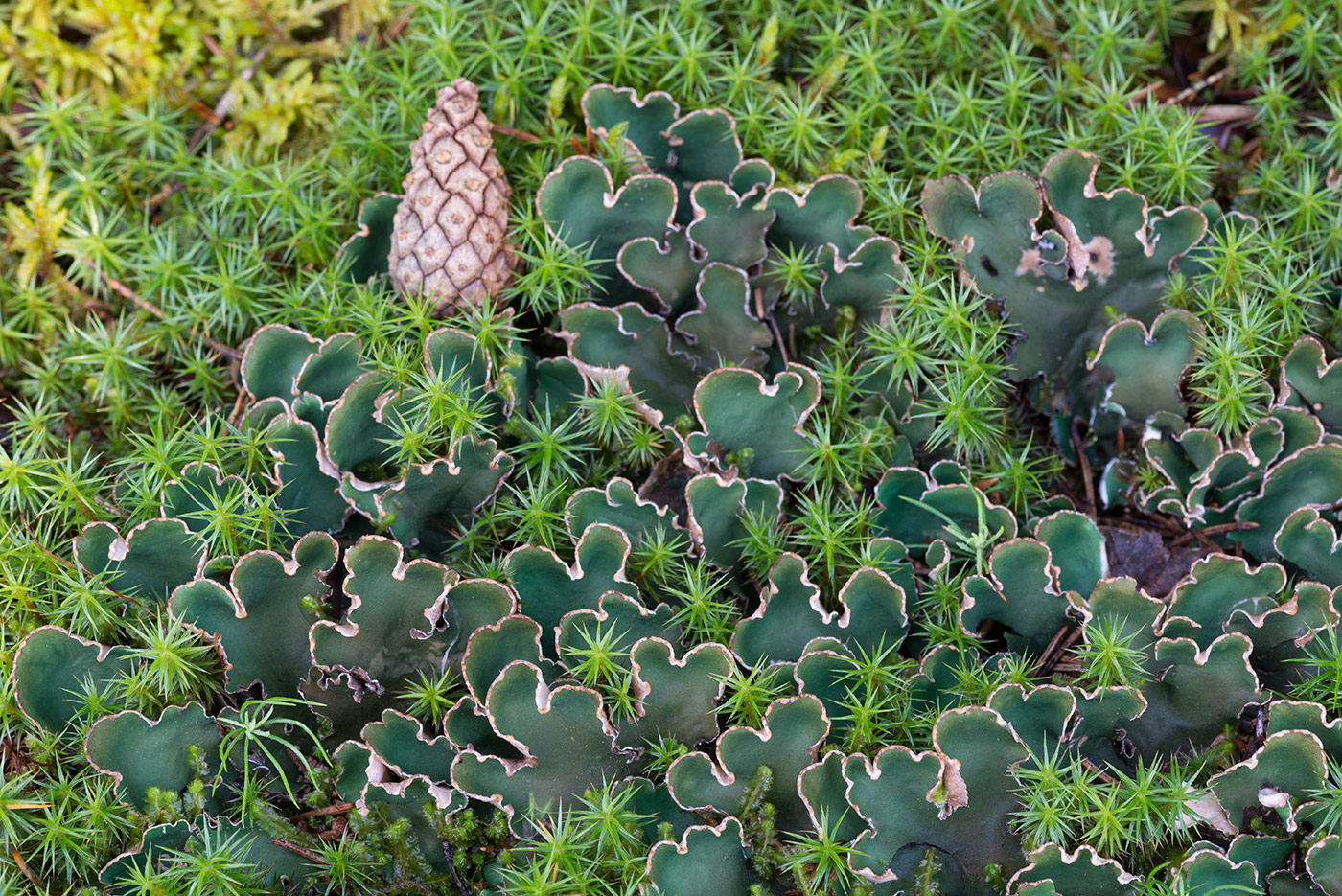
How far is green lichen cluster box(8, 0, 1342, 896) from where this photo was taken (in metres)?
2.26

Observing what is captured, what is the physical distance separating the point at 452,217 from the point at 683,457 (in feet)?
3.02

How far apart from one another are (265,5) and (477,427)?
6.08ft

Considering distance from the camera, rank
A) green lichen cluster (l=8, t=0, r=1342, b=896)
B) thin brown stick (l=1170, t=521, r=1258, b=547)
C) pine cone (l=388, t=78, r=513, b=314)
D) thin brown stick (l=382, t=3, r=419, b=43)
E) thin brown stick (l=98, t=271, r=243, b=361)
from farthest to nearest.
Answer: thin brown stick (l=382, t=3, r=419, b=43) < thin brown stick (l=98, t=271, r=243, b=361) < pine cone (l=388, t=78, r=513, b=314) < thin brown stick (l=1170, t=521, r=1258, b=547) < green lichen cluster (l=8, t=0, r=1342, b=896)

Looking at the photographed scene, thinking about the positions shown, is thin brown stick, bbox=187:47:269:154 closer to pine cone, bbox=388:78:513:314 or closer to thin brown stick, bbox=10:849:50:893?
pine cone, bbox=388:78:513:314

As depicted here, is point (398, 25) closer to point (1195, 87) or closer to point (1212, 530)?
point (1195, 87)

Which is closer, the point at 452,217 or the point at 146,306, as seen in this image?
the point at 452,217

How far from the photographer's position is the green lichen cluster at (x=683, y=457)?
2.26m

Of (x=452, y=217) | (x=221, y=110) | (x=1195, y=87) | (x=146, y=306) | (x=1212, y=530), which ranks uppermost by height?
(x=1195, y=87)

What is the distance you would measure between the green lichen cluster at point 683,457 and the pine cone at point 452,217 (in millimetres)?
109

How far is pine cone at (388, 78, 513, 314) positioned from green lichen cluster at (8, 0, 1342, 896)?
4.3 inches

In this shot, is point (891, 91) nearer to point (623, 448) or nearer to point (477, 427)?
point (623, 448)

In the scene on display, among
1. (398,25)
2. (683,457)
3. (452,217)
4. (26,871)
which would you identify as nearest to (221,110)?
(398,25)

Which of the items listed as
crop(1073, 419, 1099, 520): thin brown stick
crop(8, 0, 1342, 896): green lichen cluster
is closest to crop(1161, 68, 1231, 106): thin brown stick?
crop(8, 0, 1342, 896): green lichen cluster

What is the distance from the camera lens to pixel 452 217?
288cm
